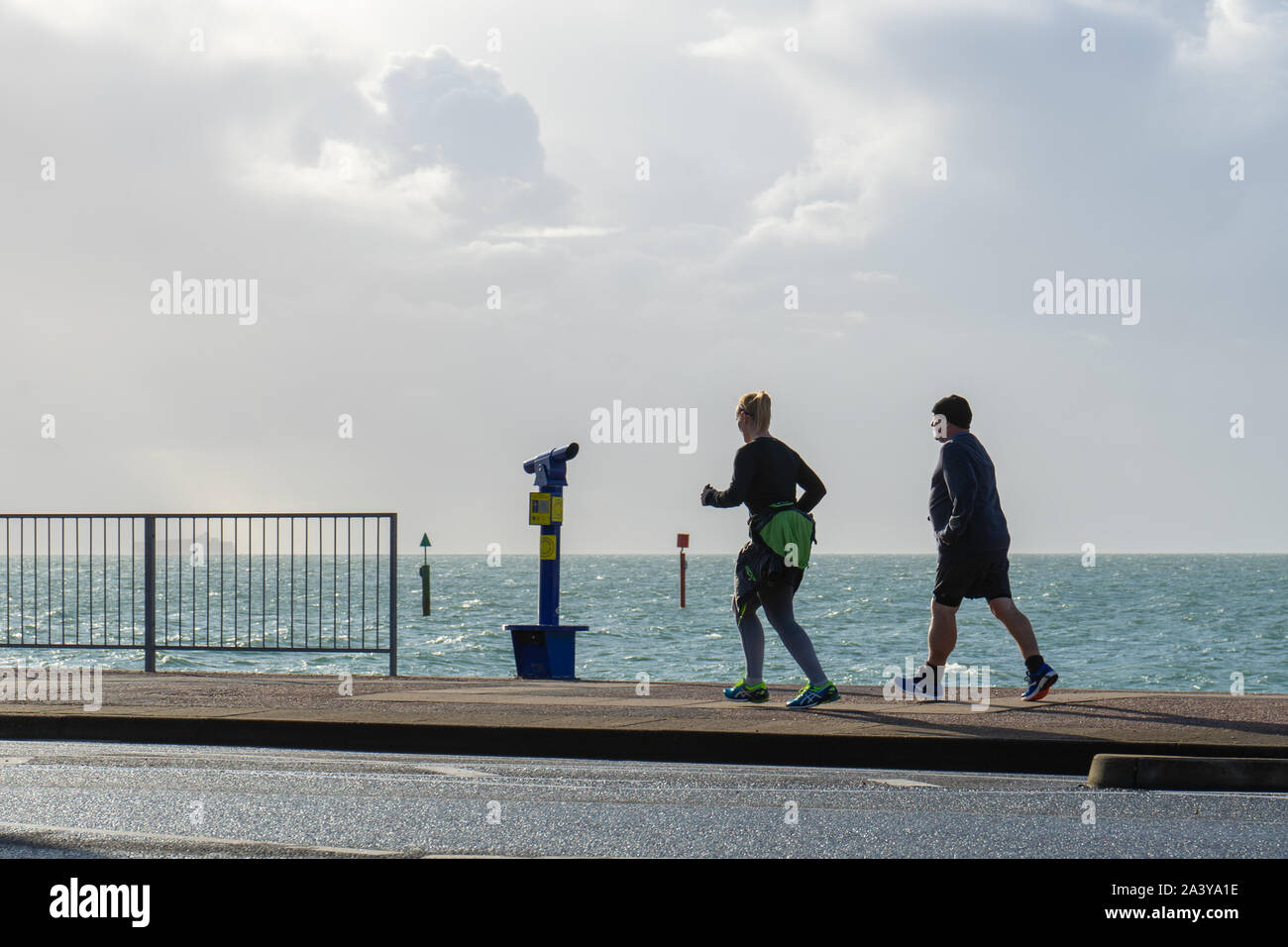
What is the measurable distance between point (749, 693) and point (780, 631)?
0.69 metres

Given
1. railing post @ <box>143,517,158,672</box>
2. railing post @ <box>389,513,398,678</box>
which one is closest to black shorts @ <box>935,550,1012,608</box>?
railing post @ <box>389,513,398,678</box>

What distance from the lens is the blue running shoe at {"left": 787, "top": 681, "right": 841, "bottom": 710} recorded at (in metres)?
9.93

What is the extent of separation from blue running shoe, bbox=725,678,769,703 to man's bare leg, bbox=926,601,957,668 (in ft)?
3.48

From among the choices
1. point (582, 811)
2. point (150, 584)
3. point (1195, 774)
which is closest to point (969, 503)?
point (1195, 774)

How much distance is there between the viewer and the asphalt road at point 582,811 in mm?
5812

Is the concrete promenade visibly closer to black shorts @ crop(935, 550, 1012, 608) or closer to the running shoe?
the running shoe

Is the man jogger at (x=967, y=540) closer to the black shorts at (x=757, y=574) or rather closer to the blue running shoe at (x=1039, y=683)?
the blue running shoe at (x=1039, y=683)

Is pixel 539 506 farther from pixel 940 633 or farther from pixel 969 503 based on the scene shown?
pixel 969 503

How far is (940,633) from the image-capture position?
1029cm

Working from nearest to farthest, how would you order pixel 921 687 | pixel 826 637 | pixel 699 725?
pixel 699 725
pixel 921 687
pixel 826 637

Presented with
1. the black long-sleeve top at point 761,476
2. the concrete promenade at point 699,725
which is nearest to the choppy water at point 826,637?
the concrete promenade at point 699,725
